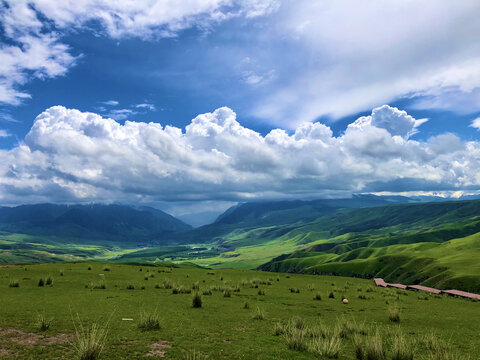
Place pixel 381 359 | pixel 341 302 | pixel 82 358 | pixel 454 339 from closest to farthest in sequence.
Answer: pixel 82 358, pixel 381 359, pixel 454 339, pixel 341 302

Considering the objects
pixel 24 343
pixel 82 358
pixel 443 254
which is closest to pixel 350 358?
pixel 82 358

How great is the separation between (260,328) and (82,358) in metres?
9.17

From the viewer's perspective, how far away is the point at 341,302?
2792 centimetres

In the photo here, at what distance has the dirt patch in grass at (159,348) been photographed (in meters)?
10.6

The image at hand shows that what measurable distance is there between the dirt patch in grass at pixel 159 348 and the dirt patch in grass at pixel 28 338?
359 cm

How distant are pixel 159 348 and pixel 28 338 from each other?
5473 millimetres

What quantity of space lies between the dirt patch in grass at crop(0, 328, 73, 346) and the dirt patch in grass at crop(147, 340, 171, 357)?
359cm

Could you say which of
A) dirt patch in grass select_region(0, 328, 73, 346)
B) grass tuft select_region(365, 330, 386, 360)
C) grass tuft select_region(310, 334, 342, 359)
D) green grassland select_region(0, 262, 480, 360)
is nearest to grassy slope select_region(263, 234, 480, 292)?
green grassland select_region(0, 262, 480, 360)

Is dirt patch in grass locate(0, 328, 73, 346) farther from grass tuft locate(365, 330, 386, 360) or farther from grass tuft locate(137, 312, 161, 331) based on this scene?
grass tuft locate(365, 330, 386, 360)

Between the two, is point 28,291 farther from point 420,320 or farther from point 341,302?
point 420,320

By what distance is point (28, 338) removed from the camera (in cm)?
1162

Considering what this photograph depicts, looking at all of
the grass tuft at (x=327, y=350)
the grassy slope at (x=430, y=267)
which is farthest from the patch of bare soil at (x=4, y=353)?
the grassy slope at (x=430, y=267)

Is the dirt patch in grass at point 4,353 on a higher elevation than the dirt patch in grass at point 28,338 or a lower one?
higher

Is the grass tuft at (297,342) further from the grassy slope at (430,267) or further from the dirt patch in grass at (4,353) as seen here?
the grassy slope at (430,267)
